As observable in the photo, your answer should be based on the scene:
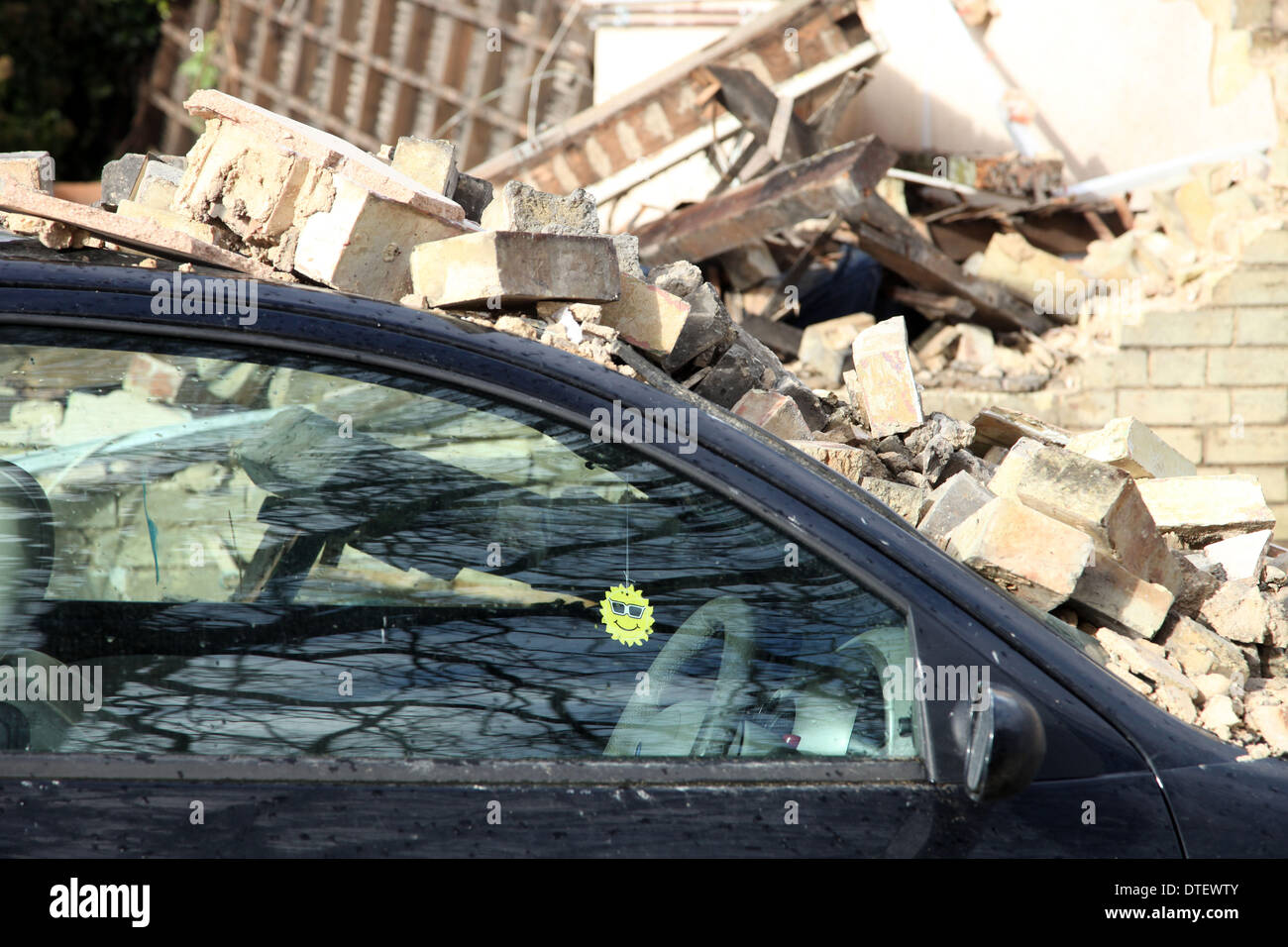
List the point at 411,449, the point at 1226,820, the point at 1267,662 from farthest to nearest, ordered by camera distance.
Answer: the point at 1267,662, the point at 411,449, the point at 1226,820

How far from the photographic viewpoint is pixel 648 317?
306 centimetres

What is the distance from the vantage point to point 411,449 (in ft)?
5.71

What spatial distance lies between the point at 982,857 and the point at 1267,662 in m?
1.66

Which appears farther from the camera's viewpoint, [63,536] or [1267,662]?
[1267,662]

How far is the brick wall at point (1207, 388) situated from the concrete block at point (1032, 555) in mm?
4343

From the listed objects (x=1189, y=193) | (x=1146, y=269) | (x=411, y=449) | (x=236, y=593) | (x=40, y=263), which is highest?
(x=1189, y=193)

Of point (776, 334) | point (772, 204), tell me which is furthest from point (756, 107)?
point (776, 334)

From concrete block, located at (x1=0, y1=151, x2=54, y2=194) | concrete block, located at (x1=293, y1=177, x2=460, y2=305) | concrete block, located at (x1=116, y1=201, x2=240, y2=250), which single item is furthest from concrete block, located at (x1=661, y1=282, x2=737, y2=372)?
concrete block, located at (x1=0, y1=151, x2=54, y2=194)

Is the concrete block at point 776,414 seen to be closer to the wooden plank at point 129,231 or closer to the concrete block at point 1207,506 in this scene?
the concrete block at point 1207,506

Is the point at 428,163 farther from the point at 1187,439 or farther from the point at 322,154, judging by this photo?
the point at 1187,439

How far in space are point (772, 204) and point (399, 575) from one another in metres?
4.71
